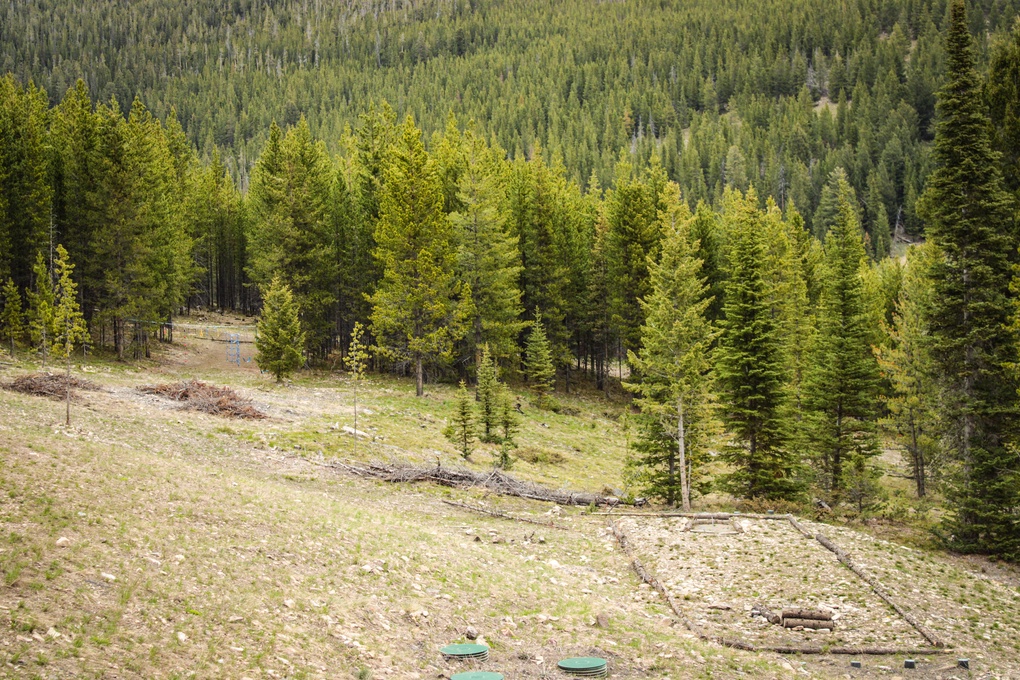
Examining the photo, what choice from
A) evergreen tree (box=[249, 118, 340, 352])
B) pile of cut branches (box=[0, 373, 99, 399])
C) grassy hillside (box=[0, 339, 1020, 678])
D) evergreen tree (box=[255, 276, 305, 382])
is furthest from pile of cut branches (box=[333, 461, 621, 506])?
evergreen tree (box=[249, 118, 340, 352])

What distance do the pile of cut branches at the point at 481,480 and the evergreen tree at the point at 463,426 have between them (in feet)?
7.68

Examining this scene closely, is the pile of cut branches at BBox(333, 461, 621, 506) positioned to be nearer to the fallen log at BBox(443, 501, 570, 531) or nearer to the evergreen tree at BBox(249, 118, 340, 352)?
the fallen log at BBox(443, 501, 570, 531)

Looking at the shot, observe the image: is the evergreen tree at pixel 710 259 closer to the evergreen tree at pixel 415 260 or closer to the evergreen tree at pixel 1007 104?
the evergreen tree at pixel 415 260

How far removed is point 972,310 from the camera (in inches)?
863

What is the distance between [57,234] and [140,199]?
514 centimetres

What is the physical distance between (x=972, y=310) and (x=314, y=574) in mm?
20072

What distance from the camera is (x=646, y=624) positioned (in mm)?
15273

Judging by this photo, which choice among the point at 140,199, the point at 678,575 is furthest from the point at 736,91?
the point at 678,575

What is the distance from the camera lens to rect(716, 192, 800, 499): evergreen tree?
27.4m

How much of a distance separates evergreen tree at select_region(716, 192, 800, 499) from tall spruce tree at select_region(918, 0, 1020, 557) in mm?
5669

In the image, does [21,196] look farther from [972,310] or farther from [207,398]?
[972,310]

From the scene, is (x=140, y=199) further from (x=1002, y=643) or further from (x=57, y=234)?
(x=1002, y=643)

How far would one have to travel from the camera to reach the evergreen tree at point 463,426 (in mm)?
28281

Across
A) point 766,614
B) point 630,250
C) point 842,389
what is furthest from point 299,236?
point 766,614
